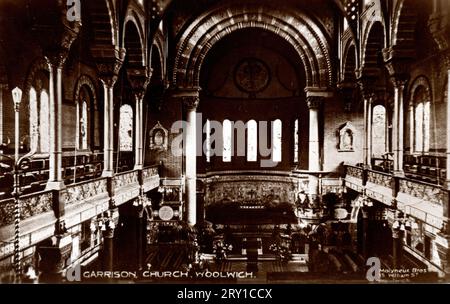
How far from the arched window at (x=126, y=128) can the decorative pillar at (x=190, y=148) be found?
8.45 feet

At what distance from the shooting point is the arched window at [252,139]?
88.2 ft

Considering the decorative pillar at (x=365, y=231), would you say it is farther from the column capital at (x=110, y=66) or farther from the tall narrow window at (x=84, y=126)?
the tall narrow window at (x=84, y=126)

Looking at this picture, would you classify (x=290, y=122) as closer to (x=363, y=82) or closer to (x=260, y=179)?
(x=260, y=179)

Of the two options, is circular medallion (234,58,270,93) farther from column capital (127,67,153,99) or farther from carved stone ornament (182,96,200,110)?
column capital (127,67,153,99)

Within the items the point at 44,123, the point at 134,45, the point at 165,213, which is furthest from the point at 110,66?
the point at 165,213

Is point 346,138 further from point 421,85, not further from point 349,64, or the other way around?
point 421,85

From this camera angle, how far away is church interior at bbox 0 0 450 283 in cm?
1027

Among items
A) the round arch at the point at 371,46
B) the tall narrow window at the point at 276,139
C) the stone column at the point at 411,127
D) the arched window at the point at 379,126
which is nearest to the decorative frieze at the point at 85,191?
the round arch at the point at 371,46

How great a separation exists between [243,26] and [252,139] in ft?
24.5

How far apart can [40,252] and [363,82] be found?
13701 millimetres

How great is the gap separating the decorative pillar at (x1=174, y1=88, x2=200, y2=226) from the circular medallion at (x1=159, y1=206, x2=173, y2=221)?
121 centimetres

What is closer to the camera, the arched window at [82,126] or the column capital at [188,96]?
the arched window at [82,126]

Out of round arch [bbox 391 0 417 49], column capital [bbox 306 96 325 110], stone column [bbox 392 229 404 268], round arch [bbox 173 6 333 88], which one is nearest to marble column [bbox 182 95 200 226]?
round arch [bbox 173 6 333 88]

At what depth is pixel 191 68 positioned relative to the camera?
21.8 meters
